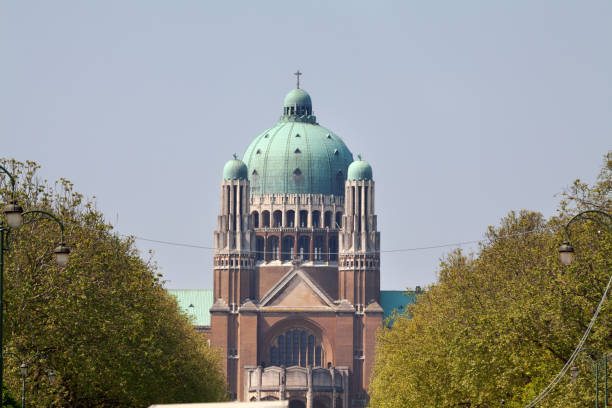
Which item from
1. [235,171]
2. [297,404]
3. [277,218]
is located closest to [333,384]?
[297,404]

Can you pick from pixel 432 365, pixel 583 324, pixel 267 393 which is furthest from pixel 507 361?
pixel 267 393

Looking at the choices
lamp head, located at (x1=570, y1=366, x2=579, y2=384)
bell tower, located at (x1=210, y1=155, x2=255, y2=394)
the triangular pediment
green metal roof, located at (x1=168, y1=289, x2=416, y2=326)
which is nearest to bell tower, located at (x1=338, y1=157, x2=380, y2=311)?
the triangular pediment

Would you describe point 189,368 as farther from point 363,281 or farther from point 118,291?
point 363,281

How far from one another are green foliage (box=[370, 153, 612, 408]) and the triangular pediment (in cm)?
8241

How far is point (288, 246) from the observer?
176 metres

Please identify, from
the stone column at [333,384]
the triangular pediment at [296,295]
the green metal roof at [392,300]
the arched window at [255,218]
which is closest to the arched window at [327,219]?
the arched window at [255,218]

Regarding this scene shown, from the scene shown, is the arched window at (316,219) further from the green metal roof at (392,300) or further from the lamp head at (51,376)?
the lamp head at (51,376)

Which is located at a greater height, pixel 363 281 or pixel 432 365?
pixel 363 281

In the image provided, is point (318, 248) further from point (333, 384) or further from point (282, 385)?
point (282, 385)

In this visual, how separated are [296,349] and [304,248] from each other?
12417mm

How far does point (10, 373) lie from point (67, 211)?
941 cm

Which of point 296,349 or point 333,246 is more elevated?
point 333,246

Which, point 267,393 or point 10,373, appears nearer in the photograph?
point 10,373

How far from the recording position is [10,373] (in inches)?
2365
